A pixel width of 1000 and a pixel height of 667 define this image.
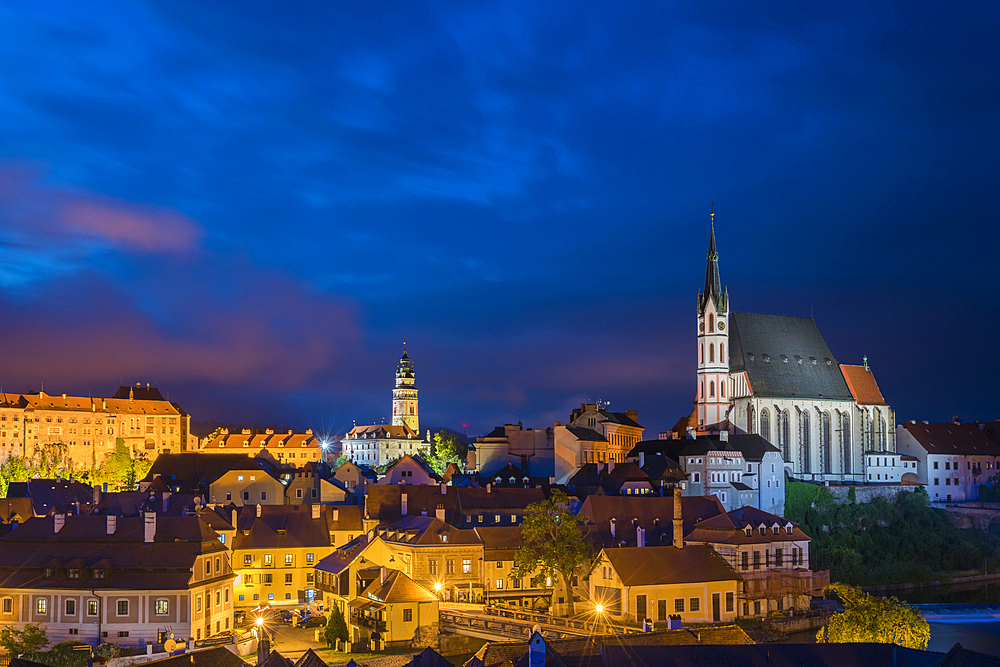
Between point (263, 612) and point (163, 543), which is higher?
point (163, 543)

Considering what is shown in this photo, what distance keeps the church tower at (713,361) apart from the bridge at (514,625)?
48.5 metres

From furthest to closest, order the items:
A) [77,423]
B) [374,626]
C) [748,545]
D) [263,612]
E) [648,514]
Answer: [77,423] < [648,514] < [748,545] < [263,612] < [374,626]

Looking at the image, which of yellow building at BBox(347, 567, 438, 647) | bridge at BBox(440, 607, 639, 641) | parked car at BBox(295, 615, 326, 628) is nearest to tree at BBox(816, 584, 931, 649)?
bridge at BBox(440, 607, 639, 641)

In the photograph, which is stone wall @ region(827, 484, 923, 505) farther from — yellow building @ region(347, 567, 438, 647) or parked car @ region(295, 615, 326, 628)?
parked car @ region(295, 615, 326, 628)

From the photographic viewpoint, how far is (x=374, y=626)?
162ft

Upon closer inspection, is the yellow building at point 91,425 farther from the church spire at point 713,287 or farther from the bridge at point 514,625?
the bridge at point 514,625

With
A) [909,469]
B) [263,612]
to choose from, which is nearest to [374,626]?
[263,612]

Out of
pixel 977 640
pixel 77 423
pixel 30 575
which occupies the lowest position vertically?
pixel 977 640

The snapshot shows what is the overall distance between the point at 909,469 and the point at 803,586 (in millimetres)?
41502

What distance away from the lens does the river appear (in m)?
53.7

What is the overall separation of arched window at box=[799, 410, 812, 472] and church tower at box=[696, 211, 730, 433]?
6.84 meters

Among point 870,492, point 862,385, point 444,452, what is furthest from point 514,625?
point 444,452

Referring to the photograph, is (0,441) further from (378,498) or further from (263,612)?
(263,612)

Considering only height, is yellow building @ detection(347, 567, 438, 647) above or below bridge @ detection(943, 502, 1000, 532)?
below
